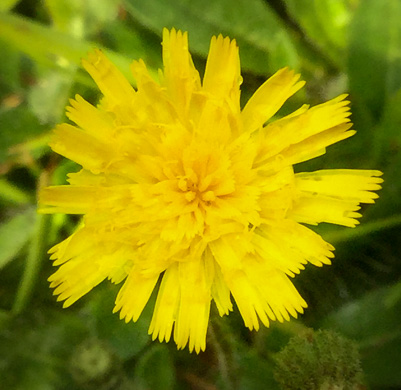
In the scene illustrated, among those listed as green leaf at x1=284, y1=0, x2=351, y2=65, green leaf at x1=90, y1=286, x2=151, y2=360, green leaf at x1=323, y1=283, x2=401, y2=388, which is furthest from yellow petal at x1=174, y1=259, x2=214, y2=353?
green leaf at x1=284, y1=0, x2=351, y2=65

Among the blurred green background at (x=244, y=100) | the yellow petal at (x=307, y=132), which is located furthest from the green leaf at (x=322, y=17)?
the yellow petal at (x=307, y=132)

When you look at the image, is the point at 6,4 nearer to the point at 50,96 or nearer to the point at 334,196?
the point at 50,96

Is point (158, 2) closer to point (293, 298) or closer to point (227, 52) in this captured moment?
point (227, 52)

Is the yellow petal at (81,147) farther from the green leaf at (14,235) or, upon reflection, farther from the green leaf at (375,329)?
the green leaf at (375,329)

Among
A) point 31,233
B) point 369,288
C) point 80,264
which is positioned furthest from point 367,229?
point 31,233

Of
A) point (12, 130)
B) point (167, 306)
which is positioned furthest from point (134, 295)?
point (12, 130)

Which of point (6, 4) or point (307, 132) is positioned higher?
point (6, 4)

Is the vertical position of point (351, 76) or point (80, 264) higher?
point (351, 76)
